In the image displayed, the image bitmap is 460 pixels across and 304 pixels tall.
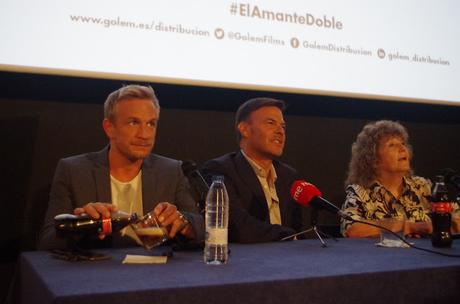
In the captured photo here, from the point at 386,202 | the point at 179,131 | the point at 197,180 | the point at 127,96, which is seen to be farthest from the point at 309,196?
the point at 179,131

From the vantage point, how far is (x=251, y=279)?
1.09 meters

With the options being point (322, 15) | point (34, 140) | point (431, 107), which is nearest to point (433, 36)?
point (431, 107)

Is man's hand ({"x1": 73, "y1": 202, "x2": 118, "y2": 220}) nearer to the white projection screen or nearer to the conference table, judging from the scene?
→ the conference table

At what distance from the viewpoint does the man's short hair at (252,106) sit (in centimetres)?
261

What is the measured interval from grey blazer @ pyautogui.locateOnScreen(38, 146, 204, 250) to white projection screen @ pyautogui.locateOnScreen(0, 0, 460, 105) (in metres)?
0.54

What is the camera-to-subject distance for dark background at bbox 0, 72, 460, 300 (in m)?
2.37

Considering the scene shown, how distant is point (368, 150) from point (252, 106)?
73cm

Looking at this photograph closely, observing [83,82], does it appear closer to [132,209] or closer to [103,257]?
[132,209]

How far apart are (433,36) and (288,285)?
8.32ft

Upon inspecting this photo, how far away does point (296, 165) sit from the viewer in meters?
3.11

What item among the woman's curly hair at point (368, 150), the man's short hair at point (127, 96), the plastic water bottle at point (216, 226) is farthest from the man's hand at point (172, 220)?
the woman's curly hair at point (368, 150)

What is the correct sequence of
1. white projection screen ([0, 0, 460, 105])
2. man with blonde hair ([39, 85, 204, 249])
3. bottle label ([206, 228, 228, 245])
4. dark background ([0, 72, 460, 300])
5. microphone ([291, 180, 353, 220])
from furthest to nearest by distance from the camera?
dark background ([0, 72, 460, 300]), white projection screen ([0, 0, 460, 105]), man with blonde hair ([39, 85, 204, 249]), microphone ([291, 180, 353, 220]), bottle label ([206, 228, 228, 245])

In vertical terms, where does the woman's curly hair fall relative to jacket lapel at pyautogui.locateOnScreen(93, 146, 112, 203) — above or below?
above

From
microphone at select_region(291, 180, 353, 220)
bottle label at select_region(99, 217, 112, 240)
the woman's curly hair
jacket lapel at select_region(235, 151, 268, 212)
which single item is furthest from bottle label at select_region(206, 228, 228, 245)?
the woman's curly hair
